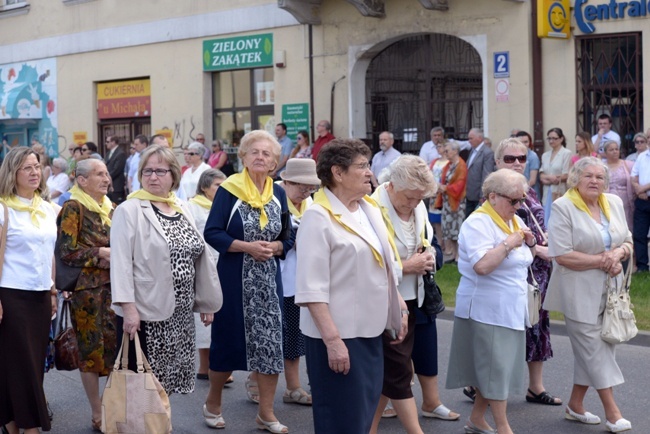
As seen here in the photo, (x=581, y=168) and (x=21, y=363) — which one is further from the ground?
(x=581, y=168)

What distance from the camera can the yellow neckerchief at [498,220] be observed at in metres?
7.05

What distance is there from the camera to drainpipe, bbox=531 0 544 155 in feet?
56.4

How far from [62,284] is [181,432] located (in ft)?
4.33

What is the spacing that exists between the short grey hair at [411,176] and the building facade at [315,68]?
10.2 meters

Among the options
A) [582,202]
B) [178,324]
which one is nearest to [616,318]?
[582,202]

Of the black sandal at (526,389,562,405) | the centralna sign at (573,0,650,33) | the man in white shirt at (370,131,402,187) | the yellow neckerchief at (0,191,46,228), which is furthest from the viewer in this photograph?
the man in white shirt at (370,131,402,187)

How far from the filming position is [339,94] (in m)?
20.2

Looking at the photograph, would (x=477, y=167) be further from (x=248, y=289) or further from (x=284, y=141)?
(x=248, y=289)

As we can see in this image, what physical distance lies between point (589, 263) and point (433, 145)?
10.5m

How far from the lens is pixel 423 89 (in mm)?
18875

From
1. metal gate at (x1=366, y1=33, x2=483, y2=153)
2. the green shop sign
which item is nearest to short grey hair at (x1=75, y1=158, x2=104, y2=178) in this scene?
metal gate at (x1=366, y1=33, x2=483, y2=153)

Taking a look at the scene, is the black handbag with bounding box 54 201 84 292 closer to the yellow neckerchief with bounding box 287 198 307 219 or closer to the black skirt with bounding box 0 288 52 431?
the black skirt with bounding box 0 288 52 431

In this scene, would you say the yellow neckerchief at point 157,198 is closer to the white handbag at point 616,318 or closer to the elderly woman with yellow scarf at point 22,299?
the elderly woman with yellow scarf at point 22,299

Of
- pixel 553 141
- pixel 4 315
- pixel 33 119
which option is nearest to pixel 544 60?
pixel 553 141
